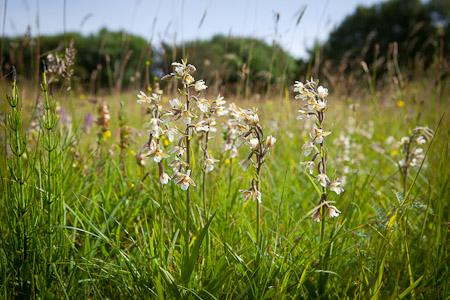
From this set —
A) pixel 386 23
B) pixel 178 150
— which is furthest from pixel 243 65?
pixel 386 23

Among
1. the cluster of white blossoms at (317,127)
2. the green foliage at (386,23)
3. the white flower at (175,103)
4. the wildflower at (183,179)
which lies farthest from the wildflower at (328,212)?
the green foliage at (386,23)

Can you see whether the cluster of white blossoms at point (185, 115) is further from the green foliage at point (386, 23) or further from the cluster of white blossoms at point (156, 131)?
the green foliage at point (386, 23)

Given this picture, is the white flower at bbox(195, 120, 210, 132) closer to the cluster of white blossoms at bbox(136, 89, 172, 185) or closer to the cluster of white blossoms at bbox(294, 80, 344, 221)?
the cluster of white blossoms at bbox(136, 89, 172, 185)

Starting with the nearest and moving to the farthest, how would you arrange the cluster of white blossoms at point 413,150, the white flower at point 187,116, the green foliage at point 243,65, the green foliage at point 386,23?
the white flower at point 187,116 < the cluster of white blossoms at point 413,150 < the green foliage at point 243,65 < the green foliage at point 386,23

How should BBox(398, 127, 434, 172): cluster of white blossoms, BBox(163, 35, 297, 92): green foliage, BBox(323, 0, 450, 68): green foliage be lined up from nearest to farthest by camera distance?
BBox(398, 127, 434, 172): cluster of white blossoms < BBox(163, 35, 297, 92): green foliage < BBox(323, 0, 450, 68): green foliage

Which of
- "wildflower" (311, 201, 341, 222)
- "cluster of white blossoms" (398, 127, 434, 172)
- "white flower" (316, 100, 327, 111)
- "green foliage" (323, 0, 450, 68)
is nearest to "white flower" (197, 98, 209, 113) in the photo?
"white flower" (316, 100, 327, 111)

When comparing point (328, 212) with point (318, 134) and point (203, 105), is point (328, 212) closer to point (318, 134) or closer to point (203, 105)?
point (318, 134)

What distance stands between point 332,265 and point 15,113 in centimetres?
133

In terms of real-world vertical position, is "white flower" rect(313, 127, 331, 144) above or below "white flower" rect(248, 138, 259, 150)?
above

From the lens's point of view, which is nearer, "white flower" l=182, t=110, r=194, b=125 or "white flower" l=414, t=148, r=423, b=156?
"white flower" l=182, t=110, r=194, b=125

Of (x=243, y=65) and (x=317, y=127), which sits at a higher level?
(x=243, y=65)

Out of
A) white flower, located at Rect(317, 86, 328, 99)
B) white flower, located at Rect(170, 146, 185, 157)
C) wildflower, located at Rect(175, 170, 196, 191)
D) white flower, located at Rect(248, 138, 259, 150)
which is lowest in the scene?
wildflower, located at Rect(175, 170, 196, 191)

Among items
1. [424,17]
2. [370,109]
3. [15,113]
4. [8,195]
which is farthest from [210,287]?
[424,17]

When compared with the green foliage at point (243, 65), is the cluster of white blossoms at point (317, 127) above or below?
below
